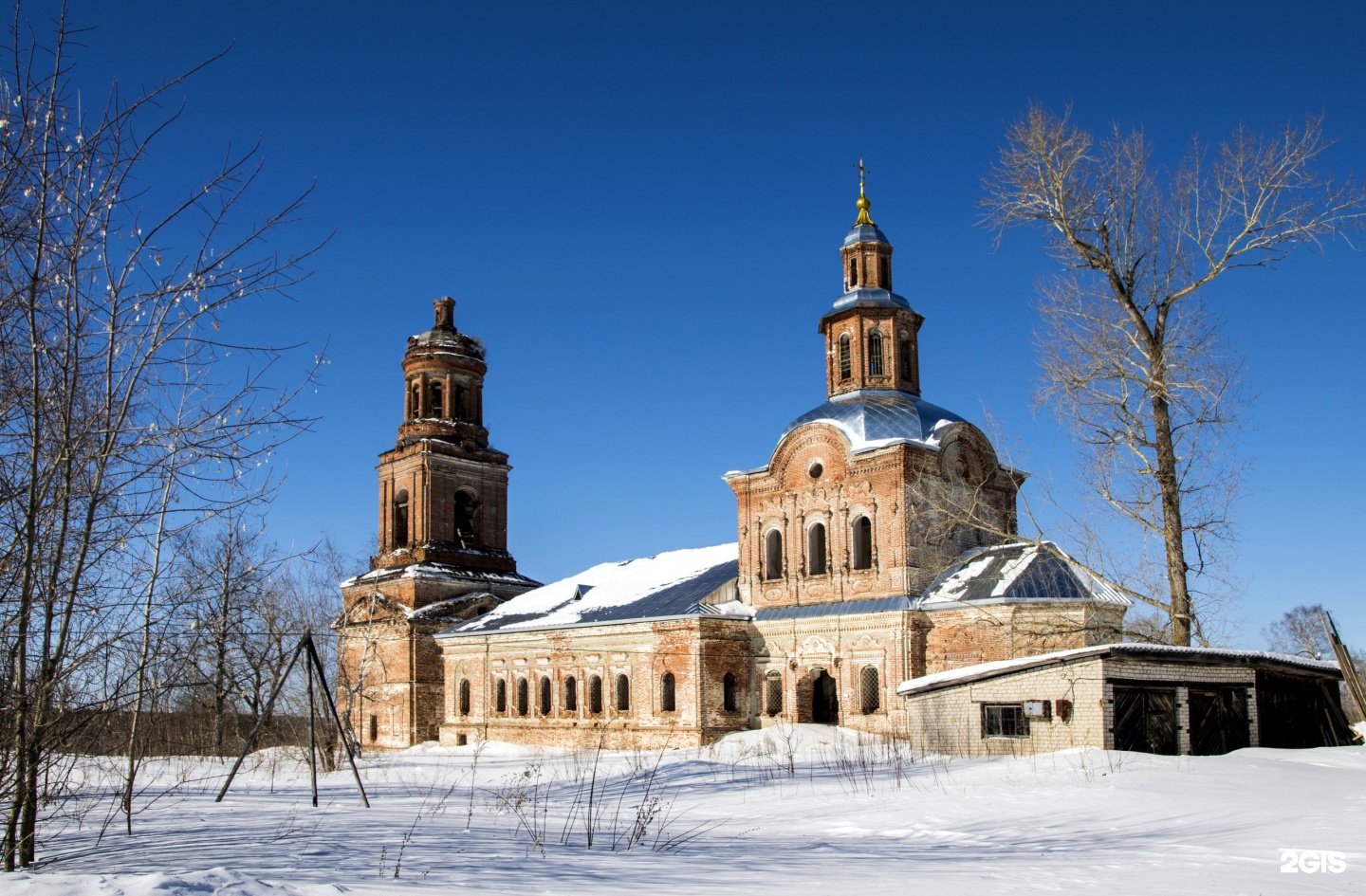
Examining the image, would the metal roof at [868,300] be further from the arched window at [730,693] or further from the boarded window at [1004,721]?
the boarded window at [1004,721]

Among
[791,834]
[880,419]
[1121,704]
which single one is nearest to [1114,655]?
[1121,704]

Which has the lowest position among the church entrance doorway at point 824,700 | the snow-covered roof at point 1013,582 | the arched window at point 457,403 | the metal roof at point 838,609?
the church entrance doorway at point 824,700

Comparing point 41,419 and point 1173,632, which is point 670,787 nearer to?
point 1173,632

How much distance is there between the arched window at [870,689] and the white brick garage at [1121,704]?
586 cm

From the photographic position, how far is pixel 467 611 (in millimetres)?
→ 34281

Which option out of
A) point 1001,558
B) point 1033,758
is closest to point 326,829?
point 1033,758

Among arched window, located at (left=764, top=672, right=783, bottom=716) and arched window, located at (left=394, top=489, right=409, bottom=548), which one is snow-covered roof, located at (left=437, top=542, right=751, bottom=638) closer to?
arched window, located at (left=764, top=672, right=783, bottom=716)

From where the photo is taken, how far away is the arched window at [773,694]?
85.6 feet

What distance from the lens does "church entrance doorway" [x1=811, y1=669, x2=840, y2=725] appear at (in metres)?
26.2

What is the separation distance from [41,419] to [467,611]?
28358mm

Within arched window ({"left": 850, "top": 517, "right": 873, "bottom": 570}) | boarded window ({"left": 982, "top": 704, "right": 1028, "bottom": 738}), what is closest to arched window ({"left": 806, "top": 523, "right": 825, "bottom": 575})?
arched window ({"left": 850, "top": 517, "right": 873, "bottom": 570})

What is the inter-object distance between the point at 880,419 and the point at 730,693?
7.18 meters

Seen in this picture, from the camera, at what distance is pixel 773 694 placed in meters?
26.2

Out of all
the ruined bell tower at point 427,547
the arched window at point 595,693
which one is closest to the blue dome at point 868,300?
the arched window at point 595,693
